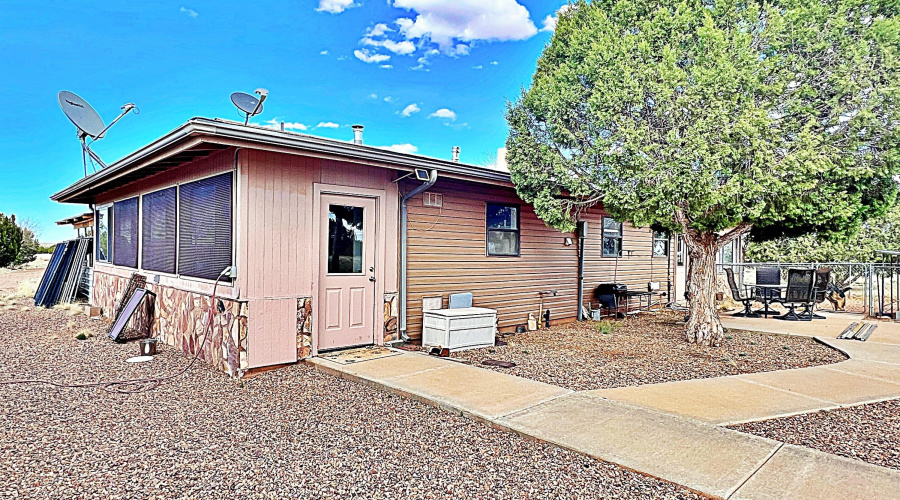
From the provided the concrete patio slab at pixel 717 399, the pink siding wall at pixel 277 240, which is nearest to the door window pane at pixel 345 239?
the pink siding wall at pixel 277 240

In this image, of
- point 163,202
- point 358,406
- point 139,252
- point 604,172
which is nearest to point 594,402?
point 358,406

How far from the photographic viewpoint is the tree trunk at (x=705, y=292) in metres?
6.87

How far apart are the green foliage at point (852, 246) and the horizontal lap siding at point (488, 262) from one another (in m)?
7.40

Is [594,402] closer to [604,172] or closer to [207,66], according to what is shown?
[604,172]

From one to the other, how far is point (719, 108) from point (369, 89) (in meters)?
17.6

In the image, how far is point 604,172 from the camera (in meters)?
6.25

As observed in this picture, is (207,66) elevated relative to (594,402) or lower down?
elevated

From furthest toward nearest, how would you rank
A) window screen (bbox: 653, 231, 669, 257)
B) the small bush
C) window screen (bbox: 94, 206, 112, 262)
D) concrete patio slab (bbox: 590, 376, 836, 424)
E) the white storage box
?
window screen (bbox: 653, 231, 669, 257)
window screen (bbox: 94, 206, 112, 262)
the small bush
the white storage box
concrete patio slab (bbox: 590, 376, 836, 424)

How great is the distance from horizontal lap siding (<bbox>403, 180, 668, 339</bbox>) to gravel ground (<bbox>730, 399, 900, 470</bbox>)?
4190 millimetres

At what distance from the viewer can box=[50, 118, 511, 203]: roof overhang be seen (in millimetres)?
4480

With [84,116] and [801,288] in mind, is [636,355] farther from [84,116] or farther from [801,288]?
→ [84,116]

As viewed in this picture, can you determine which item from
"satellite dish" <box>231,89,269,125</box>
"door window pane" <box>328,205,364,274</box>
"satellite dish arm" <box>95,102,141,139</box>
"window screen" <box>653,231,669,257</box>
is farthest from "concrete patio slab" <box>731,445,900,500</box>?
"satellite dish arm" <box>95,102,141,139</box>

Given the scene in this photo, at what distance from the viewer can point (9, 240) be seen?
1988 centimetres

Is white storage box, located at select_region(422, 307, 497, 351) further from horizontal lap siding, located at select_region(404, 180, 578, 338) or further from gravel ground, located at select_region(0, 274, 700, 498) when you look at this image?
gravel ground, located at select_region(0, 274, 700, 498)
